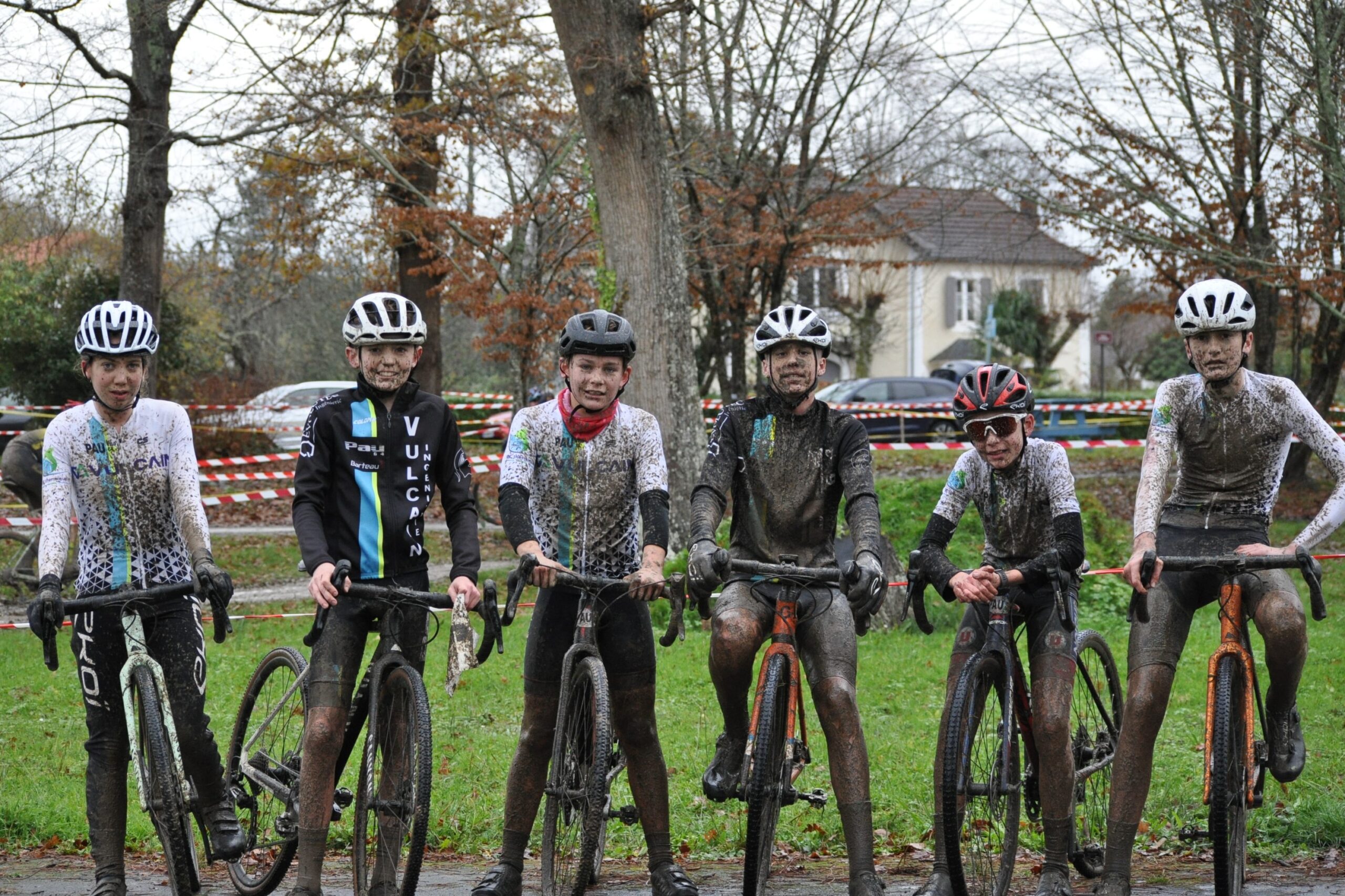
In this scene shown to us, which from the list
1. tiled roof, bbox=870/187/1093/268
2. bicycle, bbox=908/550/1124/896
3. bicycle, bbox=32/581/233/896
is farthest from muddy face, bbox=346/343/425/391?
tiled roof, bbox=870/187/1093/268

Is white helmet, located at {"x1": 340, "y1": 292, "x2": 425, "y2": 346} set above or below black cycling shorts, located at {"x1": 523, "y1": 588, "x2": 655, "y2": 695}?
above

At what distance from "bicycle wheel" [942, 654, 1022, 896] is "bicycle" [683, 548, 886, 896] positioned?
1.69ft

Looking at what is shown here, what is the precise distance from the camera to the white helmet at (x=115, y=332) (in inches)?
211

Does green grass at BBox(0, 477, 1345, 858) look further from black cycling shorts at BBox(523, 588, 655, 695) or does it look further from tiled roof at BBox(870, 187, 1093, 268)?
tiled roof at BBox(870, 187, 1093, 268)

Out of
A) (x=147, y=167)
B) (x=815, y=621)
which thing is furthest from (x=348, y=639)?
(x=147, y=167)

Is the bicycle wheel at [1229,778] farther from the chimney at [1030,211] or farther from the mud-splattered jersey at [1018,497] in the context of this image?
the chimney at [1030,211]

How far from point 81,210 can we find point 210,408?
5.43 metres

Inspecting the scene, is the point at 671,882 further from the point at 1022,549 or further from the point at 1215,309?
the point at 1215,309

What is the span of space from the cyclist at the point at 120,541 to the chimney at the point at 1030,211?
14.6 metres

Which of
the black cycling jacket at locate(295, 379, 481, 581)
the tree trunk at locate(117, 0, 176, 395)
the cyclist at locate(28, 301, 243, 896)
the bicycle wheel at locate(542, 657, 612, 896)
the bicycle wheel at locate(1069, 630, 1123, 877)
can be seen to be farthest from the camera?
the tree trunk at locate(117, 0, 176, 395)

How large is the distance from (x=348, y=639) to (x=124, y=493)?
1076 millimetres

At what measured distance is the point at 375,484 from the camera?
5.35 meters

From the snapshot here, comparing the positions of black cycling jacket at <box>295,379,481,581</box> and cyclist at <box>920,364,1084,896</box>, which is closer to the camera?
black cycling jacket at <box>295,379,481,581</box>

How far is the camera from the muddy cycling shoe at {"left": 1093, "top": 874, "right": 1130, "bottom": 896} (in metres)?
5.32
